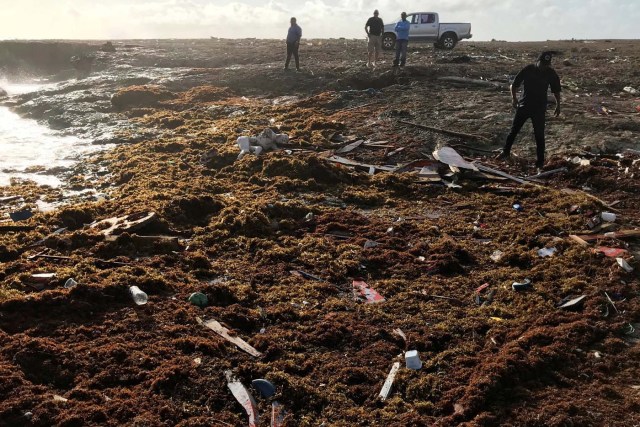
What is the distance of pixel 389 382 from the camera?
3775 millimetres

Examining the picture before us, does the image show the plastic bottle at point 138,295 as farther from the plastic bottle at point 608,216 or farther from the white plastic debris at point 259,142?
the plastic bottle at point 608,216

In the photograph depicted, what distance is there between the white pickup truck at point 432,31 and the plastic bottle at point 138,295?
65.1 ft

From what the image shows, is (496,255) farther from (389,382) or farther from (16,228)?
(16,228)

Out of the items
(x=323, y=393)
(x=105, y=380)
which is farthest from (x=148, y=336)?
(x=323, y=393)

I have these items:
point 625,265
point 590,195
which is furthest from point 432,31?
point 625,265

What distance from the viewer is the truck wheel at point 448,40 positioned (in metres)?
22.8

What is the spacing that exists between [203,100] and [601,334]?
13.3 m

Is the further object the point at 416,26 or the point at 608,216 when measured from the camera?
the point at 416,26

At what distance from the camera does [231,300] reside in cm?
499

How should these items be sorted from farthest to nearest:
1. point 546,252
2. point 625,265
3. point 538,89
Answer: point 538,89, point 546,252, point 625,265

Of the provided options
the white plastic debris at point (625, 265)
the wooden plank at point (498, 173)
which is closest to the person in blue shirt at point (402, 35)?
the wooden plank at point (498, 173)

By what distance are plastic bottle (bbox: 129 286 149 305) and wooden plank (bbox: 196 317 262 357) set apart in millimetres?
639

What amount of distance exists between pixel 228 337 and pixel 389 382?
4.74 ft

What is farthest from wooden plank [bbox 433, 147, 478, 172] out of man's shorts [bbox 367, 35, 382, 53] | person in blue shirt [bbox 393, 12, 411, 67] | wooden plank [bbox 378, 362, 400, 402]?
man's shorts [bbox 367, 35, 382, 53]
